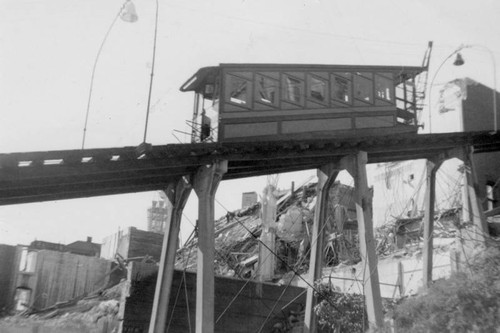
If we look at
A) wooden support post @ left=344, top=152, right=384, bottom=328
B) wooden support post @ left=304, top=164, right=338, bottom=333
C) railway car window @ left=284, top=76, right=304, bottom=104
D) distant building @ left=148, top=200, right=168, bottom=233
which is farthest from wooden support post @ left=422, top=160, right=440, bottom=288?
distant building @ left=148, top=200, right=168, bottom=233

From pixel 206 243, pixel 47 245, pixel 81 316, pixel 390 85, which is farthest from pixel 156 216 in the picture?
pixel 206 243

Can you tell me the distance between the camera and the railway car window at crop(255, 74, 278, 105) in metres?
14.5

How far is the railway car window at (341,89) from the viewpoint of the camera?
15696mm

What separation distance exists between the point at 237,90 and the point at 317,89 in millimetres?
2632

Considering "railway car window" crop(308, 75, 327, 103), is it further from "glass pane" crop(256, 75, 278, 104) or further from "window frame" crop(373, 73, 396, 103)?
"window frame" crop(373, 73, 396, 103)

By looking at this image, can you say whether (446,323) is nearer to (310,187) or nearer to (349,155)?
(349,155)

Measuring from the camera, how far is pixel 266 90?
48.0 feet

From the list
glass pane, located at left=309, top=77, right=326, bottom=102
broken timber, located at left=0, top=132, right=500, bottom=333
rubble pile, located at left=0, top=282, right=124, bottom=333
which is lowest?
rubble pile, located at left=0, top=282, right=124, bottom=333

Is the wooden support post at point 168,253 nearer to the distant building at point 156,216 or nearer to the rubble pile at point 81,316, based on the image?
the rubble pile at point 81,316

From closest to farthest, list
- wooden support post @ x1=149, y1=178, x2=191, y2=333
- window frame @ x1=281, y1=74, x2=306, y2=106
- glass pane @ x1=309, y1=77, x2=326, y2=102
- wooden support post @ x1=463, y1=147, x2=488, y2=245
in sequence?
1. wooden support post @ x1=149, y1=178, x2=191, y2=333
2. window frame @ x1=281, y1=74, x2=306, y2=106
3. glass pane @ x1=309, y1=77, x2=326, y2=102
4. wooden support post @ x1=463, y1=147, x2=488, y2=245

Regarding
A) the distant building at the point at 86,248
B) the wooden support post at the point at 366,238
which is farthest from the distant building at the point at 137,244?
the wooden support post at the point at 366,238

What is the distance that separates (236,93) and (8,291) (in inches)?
964

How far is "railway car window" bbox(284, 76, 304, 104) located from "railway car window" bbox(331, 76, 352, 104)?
1.17 metres

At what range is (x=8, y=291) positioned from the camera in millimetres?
31500
